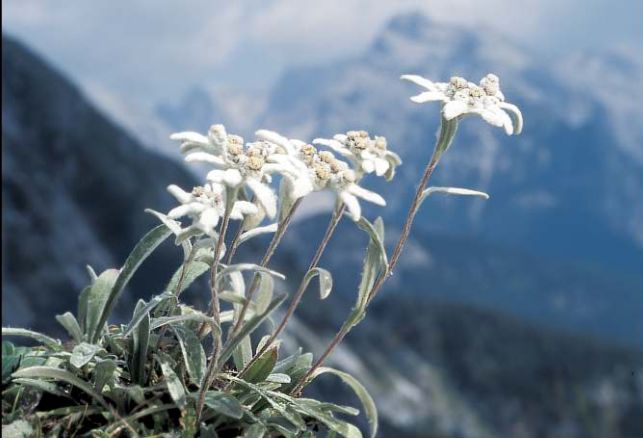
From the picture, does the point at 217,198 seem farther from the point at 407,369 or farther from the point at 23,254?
the point at 407,369

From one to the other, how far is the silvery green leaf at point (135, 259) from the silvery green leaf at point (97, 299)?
162 millimetres

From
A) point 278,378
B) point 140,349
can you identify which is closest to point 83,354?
point 140,349

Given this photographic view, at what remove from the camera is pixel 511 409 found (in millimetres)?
196125

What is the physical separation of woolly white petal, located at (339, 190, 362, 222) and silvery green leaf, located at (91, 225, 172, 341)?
3.28ft

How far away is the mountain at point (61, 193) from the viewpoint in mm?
68125

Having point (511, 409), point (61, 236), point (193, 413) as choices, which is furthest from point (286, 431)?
point (511, 409)

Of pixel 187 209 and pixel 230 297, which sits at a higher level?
pixel 187 209

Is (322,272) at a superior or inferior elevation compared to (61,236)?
inferior

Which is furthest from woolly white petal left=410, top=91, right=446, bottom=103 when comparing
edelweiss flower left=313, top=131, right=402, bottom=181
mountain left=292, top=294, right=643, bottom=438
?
mountain left=292, top=294, right=643, bottom=438

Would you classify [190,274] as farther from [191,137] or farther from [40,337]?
[191,137]

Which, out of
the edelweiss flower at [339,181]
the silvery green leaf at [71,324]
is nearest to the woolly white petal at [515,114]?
the edelweiss flower at [339,181]

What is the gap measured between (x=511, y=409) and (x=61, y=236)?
5896 inches

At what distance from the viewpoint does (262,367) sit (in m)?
3.65

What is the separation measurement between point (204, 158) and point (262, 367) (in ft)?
4.04
